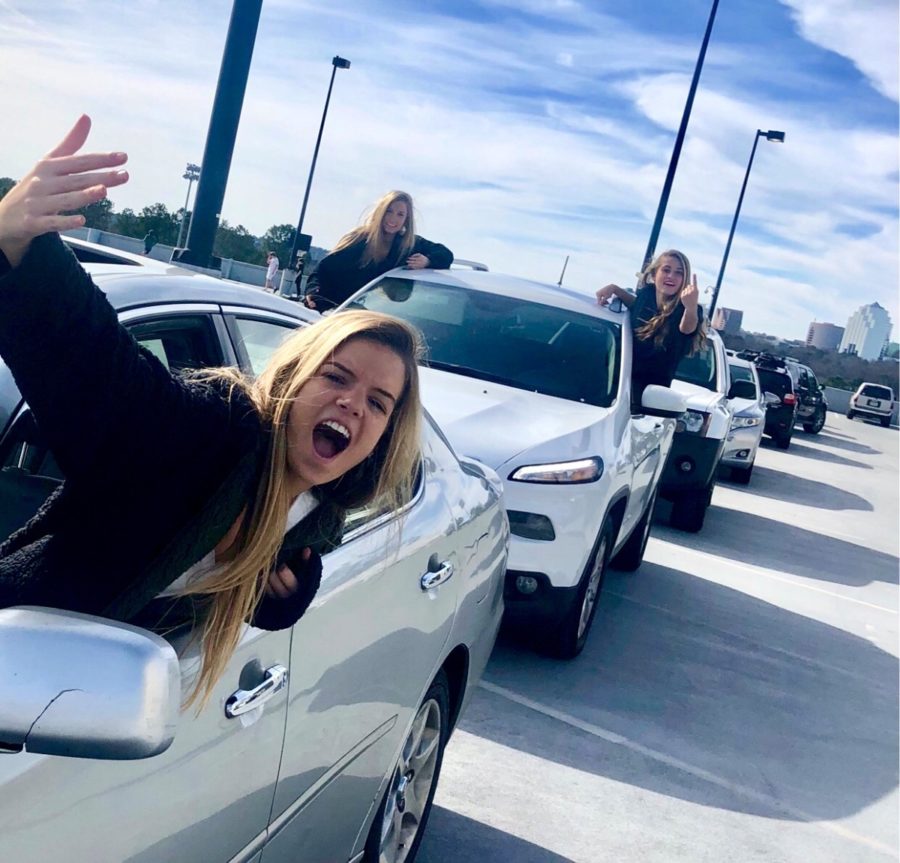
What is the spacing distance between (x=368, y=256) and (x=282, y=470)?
5.31 meters

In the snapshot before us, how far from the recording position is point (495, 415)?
239 inches

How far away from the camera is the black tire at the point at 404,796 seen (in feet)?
10.7

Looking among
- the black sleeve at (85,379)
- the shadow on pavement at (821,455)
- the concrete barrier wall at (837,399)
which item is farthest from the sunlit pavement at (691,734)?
the concrete barrier wall at (837,399)

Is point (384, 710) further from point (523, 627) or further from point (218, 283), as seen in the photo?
point (523, 627)

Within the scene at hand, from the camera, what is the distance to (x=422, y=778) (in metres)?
3.60

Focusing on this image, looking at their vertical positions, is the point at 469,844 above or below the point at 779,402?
below

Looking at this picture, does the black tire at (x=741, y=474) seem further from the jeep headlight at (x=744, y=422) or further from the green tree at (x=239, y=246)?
the green tree at (x=239, y=246)

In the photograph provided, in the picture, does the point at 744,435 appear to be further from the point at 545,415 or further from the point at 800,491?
the point at 545,415

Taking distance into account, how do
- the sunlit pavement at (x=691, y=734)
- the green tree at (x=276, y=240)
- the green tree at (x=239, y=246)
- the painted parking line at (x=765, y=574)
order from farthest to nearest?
the green tree at (x=276, y=240) → the green tree at (x=239, y=246) → the painted parking line at (x=765, y=574) → the sunlit pavement at (x=691, y=734)

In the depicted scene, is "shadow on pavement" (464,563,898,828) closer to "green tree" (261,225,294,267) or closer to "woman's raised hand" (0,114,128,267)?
"woman's raised hand" (0,114,128,267)

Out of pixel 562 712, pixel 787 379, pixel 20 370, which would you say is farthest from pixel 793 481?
pixel 20 370

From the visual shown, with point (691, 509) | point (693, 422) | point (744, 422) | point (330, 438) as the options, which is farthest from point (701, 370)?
point (330, 438)

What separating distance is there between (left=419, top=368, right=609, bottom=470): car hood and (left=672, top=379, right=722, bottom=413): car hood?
4.58m

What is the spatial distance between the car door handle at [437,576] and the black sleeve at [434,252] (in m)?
4.47
